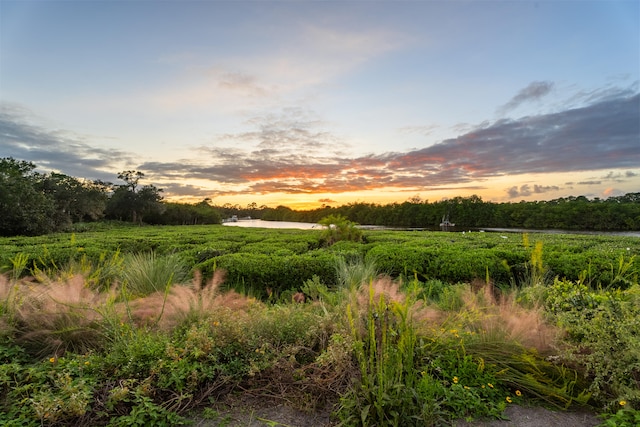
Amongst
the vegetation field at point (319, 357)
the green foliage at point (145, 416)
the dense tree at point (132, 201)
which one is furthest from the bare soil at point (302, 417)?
the dense tree at point (132, 201)

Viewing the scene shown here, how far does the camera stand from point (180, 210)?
47906 mm

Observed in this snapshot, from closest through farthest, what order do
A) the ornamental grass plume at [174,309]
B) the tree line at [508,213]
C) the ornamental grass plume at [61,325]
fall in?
the ornamental grass plume at [61,325]
the ornamental grass plume at [174,309]
the tree line at [508,213]

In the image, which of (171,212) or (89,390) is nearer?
(89,390)

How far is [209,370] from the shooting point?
8.91 ft

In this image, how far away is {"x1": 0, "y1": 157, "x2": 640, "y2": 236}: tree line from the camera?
19484mm

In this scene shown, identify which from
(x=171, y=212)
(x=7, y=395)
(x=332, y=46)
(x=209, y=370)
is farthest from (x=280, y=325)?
(x=171, y=212)

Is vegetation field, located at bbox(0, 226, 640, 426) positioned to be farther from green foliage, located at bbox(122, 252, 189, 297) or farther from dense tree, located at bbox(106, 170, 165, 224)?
dense tree, located at bbox(106, 170, 165, 224)

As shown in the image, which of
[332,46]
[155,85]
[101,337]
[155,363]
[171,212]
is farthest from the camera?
[171,212]

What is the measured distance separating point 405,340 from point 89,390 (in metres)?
2.22

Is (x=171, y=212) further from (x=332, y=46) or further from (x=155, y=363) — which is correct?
(x=155, y=363)

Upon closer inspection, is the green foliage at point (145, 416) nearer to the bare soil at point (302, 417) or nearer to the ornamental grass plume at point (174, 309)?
the bare soil at point (302, 417)

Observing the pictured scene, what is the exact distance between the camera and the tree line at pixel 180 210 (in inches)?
767

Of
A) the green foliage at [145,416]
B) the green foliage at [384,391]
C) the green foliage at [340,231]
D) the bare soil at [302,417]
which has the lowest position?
the bare soil at [302,417]

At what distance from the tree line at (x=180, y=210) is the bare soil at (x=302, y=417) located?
33.8ft
